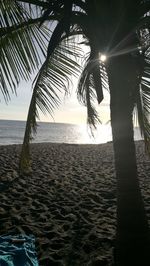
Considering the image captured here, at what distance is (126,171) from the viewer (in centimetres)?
305

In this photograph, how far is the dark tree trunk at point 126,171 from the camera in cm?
303

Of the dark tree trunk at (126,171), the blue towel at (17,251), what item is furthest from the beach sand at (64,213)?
the dark tree trunk at (126,171)

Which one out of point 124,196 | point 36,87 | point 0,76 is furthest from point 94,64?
point 124,196

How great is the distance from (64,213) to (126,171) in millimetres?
3111

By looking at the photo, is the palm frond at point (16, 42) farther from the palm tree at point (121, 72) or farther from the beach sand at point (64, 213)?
the beach sand at point (64, 213)

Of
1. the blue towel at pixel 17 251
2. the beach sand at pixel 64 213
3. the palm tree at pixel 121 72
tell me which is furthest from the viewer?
the beach sand at pixel 64 213

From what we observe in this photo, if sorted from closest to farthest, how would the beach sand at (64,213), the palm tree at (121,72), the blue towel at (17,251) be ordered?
1. the palm tree at (121,72)
2. the blue towel at (17,251)
3. the beach sand at (64,213)

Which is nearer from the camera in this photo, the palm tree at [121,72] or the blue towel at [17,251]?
the palm tree at [121,72]

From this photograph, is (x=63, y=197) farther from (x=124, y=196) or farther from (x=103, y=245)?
(x=124, y=196)

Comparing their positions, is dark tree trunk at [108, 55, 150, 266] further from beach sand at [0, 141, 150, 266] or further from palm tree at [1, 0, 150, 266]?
beach sand at [0, 141, 150, 266]

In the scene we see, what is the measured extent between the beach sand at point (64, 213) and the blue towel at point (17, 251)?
4.9 inches

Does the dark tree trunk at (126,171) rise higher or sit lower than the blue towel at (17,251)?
higher

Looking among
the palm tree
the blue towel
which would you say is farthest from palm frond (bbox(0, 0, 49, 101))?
the blue towel

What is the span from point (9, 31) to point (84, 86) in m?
1.86
